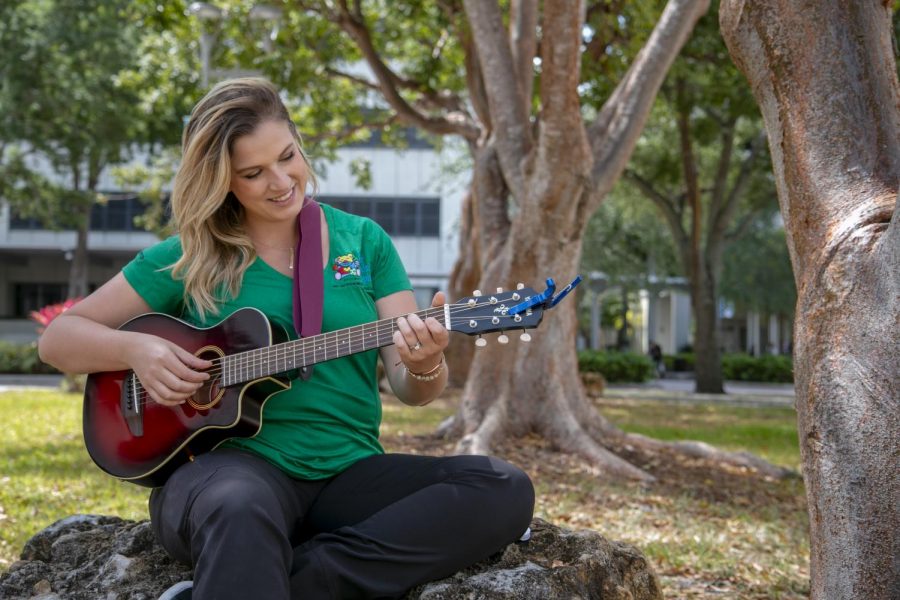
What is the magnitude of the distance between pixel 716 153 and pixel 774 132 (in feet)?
78.2

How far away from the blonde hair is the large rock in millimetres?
821

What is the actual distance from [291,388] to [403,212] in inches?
1324

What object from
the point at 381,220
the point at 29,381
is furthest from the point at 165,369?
the point at 381,220

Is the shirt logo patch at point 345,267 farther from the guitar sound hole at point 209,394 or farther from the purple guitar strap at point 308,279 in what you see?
the guitar sound hole at point 209,394

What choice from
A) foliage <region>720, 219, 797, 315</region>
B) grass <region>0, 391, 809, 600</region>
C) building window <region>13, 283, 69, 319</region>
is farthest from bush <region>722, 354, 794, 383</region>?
building window <region>13, 283, 69, 319</region>

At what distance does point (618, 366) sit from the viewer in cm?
2683

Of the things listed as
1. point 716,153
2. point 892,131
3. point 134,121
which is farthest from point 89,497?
point 716,153

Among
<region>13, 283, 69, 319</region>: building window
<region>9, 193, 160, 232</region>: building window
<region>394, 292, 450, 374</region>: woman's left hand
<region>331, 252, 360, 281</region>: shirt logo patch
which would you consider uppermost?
<region>9, 193, 160, 232</region>: building window

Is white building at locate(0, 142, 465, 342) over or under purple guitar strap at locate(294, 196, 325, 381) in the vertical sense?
over

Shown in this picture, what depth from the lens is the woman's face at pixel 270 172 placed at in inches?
121

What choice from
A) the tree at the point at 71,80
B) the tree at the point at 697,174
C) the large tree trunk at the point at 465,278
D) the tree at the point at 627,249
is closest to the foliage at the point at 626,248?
the tree at the point at 627,249

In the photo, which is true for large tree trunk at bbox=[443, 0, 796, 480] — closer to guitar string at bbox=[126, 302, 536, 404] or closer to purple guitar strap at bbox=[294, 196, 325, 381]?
purple guitar strap at bbox=[294, 196, 325, 381]

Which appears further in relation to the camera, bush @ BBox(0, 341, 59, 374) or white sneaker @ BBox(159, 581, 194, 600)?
bush @ BBox(0, 341, 59, 374)

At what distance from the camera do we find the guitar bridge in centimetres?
298
